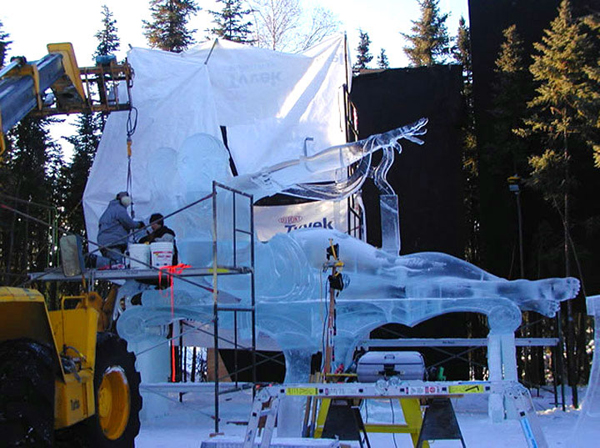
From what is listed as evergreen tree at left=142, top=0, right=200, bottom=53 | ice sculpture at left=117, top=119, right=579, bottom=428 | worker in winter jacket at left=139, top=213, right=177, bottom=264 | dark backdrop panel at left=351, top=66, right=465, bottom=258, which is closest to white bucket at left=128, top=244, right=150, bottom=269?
worker in winter jacket at left=139, top=213, right=177, bottom=264

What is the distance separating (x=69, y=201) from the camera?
18750 mm

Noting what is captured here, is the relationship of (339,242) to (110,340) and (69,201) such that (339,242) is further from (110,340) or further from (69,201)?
(69,201)

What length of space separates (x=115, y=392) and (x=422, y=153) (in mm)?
11332

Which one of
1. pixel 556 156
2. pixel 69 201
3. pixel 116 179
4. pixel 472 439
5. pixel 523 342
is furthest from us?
pixel 69 201

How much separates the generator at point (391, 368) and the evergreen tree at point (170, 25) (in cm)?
1787

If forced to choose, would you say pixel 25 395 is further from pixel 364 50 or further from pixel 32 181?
pixel 364 50

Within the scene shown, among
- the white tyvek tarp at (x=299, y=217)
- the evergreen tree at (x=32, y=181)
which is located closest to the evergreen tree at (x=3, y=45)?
the evergreen tree at (x=32, y=181)

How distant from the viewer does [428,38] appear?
25.1 meters

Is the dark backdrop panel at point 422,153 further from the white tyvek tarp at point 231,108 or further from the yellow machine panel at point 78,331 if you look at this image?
the yellow machine panel at point 78,331

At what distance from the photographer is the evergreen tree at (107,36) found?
21.2 m

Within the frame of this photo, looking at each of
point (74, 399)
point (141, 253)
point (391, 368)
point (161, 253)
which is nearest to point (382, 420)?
point (161, 253)

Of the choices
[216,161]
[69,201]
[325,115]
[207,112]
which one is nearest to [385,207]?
[216,161]

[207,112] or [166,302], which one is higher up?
A: [207,112]

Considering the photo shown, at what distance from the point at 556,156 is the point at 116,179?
8632mm
